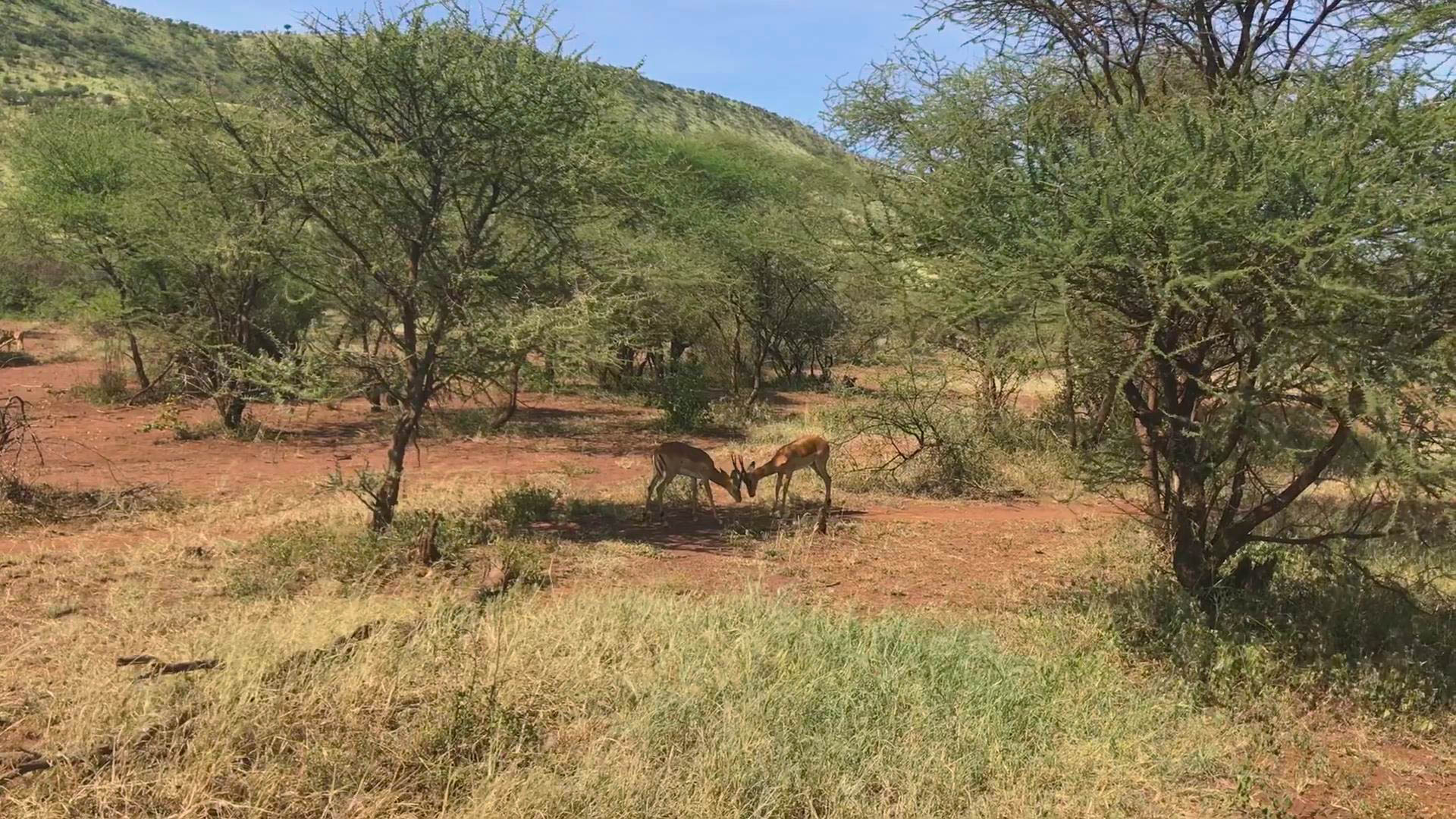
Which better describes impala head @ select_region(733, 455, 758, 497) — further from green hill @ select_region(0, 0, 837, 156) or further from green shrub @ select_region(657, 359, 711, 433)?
green hill @ select_region(0, 0, 837, 156)

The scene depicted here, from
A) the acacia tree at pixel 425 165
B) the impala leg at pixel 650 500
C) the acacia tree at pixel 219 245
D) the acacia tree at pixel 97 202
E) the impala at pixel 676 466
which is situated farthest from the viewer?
the acacia tree at pixel 97 202

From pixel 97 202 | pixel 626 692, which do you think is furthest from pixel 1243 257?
pixel 97 202

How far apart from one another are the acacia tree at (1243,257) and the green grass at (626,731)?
78.7 inches

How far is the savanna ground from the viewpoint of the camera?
351 cm

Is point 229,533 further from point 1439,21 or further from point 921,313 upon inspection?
point 1439,21

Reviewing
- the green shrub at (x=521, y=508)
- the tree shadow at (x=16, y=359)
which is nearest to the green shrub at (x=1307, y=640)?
the green shrub at (x=521, y=508)

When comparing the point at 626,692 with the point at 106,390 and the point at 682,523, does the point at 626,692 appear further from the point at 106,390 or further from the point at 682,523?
the point at 106,390

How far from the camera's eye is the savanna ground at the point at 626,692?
3.51m

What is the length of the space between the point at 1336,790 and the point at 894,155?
351 inches

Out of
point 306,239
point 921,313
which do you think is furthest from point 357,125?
point 921,313

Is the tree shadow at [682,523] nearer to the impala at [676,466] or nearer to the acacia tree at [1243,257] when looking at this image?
the impala at [676,466]

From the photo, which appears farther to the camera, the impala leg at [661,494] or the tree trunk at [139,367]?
the tree trunk at [139,367]

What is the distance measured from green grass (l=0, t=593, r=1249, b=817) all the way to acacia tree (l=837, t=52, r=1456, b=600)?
A: 2.00 m

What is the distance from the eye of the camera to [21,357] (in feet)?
81.5
